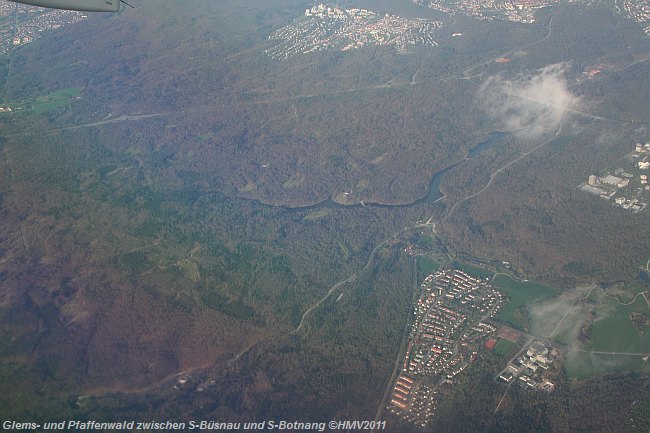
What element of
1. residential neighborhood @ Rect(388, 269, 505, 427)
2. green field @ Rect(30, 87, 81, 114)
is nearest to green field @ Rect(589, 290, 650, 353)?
residential neighborhood @ Rect(388, 269, 505, 427)

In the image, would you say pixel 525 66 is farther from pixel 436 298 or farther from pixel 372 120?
pixel 436 298

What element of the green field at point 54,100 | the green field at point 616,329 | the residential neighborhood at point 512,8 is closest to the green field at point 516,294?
the green field at point 616,329

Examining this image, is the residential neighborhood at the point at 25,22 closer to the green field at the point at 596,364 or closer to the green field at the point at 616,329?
the green field at the point at 616,329

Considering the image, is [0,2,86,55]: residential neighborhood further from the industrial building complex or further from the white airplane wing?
the industrial building complex

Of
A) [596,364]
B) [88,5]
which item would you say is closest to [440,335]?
[596,364]

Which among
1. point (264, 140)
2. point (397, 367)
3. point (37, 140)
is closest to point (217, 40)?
point (264, 140)

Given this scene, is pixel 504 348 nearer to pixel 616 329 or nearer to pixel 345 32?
pixel 616 329
